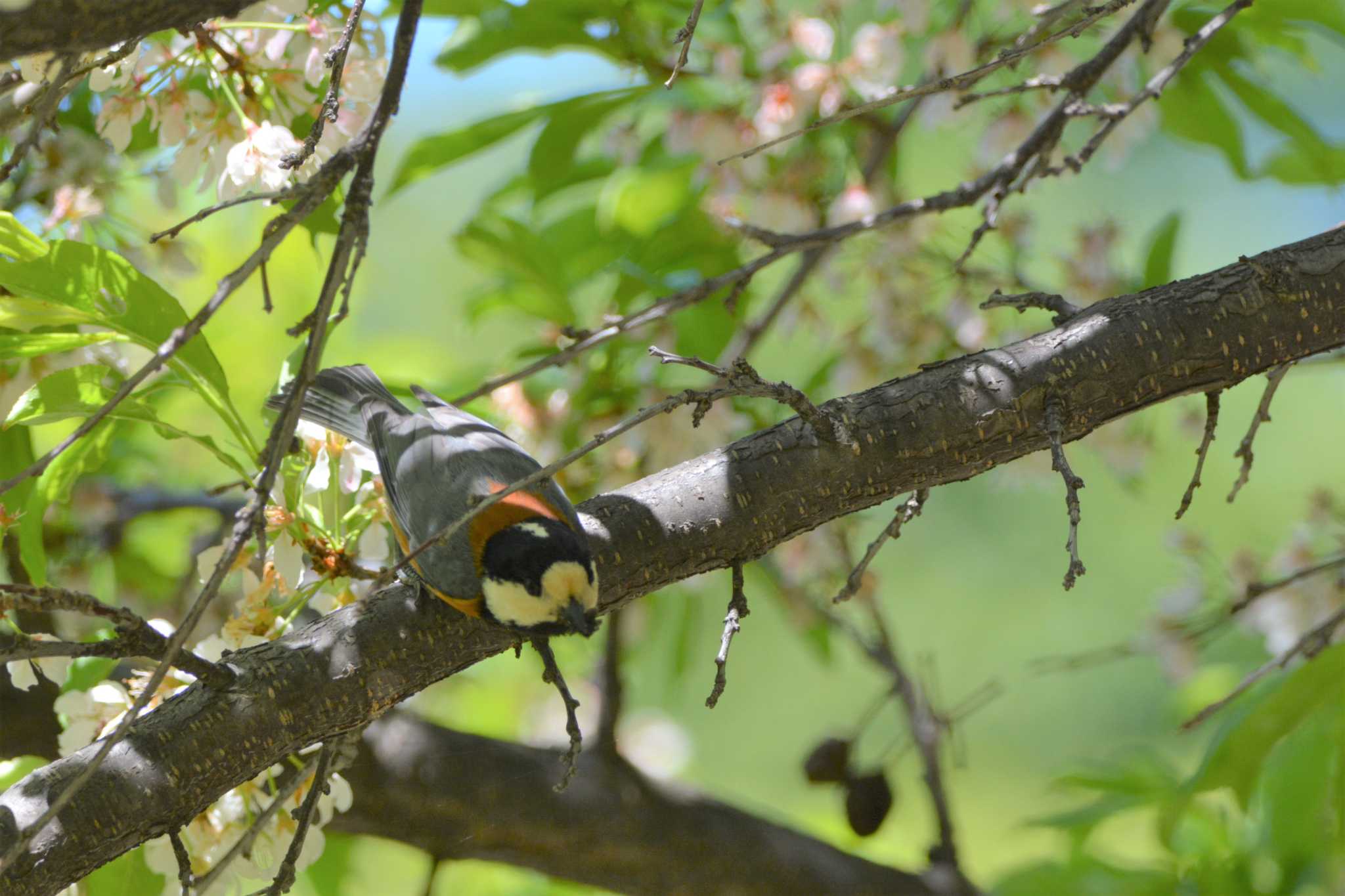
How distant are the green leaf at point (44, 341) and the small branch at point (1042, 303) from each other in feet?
2.40

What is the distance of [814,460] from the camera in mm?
921

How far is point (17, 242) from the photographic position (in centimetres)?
87

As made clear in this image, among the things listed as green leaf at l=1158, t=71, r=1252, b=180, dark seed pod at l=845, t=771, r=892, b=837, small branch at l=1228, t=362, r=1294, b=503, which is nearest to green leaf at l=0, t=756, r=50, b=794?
dark seed pod at l=845, t=771, r=892, b=837

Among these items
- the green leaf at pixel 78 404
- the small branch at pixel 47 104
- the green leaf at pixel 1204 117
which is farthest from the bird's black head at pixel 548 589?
the green leaf at pixel 1204 117

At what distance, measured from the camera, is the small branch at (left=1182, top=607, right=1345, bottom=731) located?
964 millimetres

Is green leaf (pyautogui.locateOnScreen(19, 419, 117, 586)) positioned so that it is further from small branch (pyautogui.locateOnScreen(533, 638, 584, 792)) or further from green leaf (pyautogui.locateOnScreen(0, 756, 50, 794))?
small branch (pyautogui.locateOnScreen(533, 638, 584, 792))

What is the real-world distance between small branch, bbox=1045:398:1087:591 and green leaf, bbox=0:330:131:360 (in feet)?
2.51

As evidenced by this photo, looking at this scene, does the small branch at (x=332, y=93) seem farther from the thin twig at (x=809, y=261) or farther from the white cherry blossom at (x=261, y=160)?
the thin twig at (x=809, y=261)

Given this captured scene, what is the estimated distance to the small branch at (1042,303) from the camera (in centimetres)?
91

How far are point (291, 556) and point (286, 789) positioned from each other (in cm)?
23

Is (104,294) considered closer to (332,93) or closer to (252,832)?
(332,93)

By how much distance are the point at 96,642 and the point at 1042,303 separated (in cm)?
78

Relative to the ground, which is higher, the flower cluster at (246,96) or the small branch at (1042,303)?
the flower cluster at (246,96)

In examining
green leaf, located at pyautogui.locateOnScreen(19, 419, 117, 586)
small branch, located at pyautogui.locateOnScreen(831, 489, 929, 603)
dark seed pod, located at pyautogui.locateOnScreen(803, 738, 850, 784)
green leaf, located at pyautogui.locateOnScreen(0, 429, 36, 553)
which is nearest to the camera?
small branch, located at pyautogui.locateOnScreen(831, 489, 929, 603)
